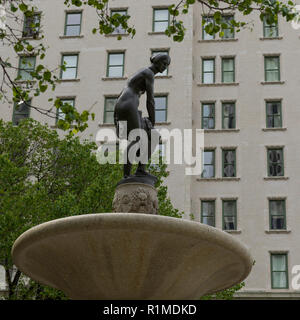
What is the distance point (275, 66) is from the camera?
3828cm

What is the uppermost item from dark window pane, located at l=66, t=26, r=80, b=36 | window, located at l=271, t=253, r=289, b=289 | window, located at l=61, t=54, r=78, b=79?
dark window pane, located at l=66, t=26, r=80, b=36

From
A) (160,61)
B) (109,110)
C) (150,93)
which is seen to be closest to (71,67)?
(109,110)

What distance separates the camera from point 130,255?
303 inches

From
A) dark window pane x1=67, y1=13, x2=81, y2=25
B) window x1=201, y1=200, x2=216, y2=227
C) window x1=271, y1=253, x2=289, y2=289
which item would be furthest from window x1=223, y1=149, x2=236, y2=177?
dark window pane x1=67, y1=13, x2=81, y2=25

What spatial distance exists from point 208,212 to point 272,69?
11.2 m

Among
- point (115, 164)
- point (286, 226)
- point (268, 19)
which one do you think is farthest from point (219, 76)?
point (268, 19)

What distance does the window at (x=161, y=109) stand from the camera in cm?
3656

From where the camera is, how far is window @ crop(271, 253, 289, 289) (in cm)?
3269

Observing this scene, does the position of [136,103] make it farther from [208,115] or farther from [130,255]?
[208,115]

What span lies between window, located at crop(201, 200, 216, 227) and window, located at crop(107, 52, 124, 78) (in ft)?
35.2

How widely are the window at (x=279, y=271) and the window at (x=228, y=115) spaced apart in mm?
9130

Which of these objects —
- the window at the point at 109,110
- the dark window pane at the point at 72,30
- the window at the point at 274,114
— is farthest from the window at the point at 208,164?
the dark window pane at the point at 72,30

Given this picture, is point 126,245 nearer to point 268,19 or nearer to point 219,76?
point 268,19

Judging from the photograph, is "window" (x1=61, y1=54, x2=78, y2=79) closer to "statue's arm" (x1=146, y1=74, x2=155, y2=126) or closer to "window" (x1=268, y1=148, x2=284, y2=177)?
"window" (x1=268, y1=148, x2=284, y2=177)
